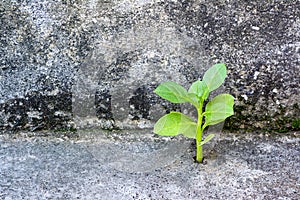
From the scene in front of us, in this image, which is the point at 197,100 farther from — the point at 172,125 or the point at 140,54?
the point at 140,54

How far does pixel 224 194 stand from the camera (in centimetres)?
88

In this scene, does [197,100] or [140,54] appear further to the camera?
[140,54]

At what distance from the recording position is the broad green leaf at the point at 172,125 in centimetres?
91

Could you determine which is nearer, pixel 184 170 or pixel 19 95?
pixel 184 170

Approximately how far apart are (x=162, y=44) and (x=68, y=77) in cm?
24

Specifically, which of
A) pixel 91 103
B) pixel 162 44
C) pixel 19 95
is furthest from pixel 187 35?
pixel 19 95

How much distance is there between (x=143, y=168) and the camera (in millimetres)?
962

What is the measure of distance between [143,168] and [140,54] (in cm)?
27

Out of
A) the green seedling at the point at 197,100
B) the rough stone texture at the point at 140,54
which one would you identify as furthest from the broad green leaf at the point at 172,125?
the rough stone texture at the point at 140,54

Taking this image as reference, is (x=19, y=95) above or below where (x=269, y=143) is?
above

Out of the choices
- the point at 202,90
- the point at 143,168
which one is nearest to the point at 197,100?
the point at 202,90

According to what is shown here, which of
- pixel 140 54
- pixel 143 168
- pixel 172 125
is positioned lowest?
pixel 143 168

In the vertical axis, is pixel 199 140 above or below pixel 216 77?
below

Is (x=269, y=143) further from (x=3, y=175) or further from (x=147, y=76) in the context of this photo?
(x=3, y=175)
